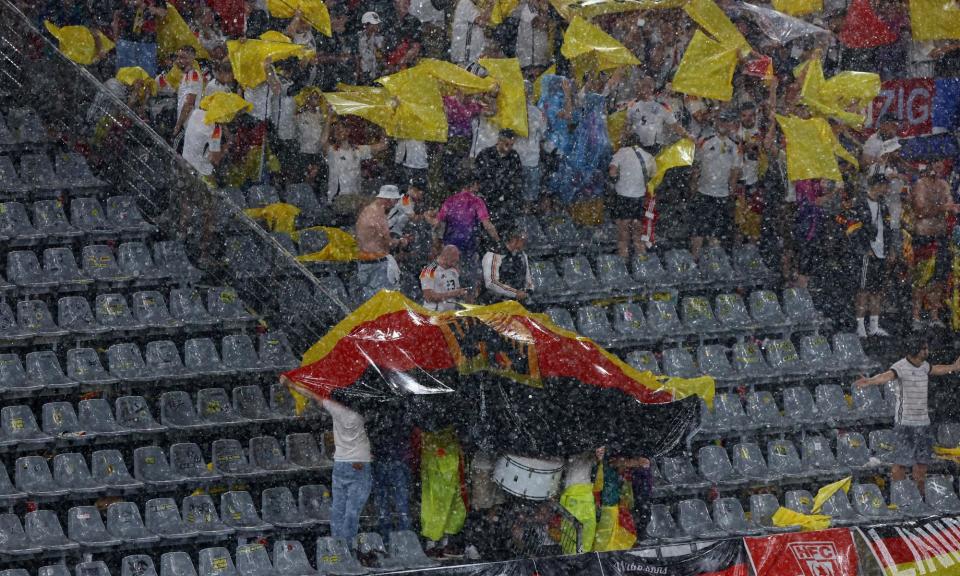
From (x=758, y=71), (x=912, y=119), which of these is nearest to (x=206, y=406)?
(x=758, y=71)

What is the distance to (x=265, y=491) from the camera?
56.1 ft

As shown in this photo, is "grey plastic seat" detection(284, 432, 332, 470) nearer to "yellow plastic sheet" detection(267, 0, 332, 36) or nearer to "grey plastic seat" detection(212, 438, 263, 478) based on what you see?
"grey plastic seat" detection(212, 438, 263, 478)

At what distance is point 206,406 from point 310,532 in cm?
144

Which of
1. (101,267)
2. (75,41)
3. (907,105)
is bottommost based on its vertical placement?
(101,267)

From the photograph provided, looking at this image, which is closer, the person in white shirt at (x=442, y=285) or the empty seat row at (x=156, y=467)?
the empty seat row at (x=156, y=467)

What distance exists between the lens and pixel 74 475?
55.2ft

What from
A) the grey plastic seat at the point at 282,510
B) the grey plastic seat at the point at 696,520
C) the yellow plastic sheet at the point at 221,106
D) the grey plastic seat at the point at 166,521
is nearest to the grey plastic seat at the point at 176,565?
the grey plastic seat at the point at 166,521

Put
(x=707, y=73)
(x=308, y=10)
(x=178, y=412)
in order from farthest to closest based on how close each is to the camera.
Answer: (x=707, y=73)
(x=308, y=10)
(x=178, y=412)

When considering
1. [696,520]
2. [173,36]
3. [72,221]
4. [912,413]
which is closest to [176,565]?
[72,221]

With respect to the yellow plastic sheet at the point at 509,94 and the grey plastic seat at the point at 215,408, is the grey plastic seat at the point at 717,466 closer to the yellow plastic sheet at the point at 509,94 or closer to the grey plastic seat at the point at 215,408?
the yellow plastic sheet at the point at 509,94

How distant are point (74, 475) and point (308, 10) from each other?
17.0 feet

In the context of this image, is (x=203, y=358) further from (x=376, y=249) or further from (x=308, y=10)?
(x=308, y=10)

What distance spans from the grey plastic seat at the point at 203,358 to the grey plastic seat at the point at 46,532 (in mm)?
1844

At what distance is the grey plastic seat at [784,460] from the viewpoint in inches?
728
